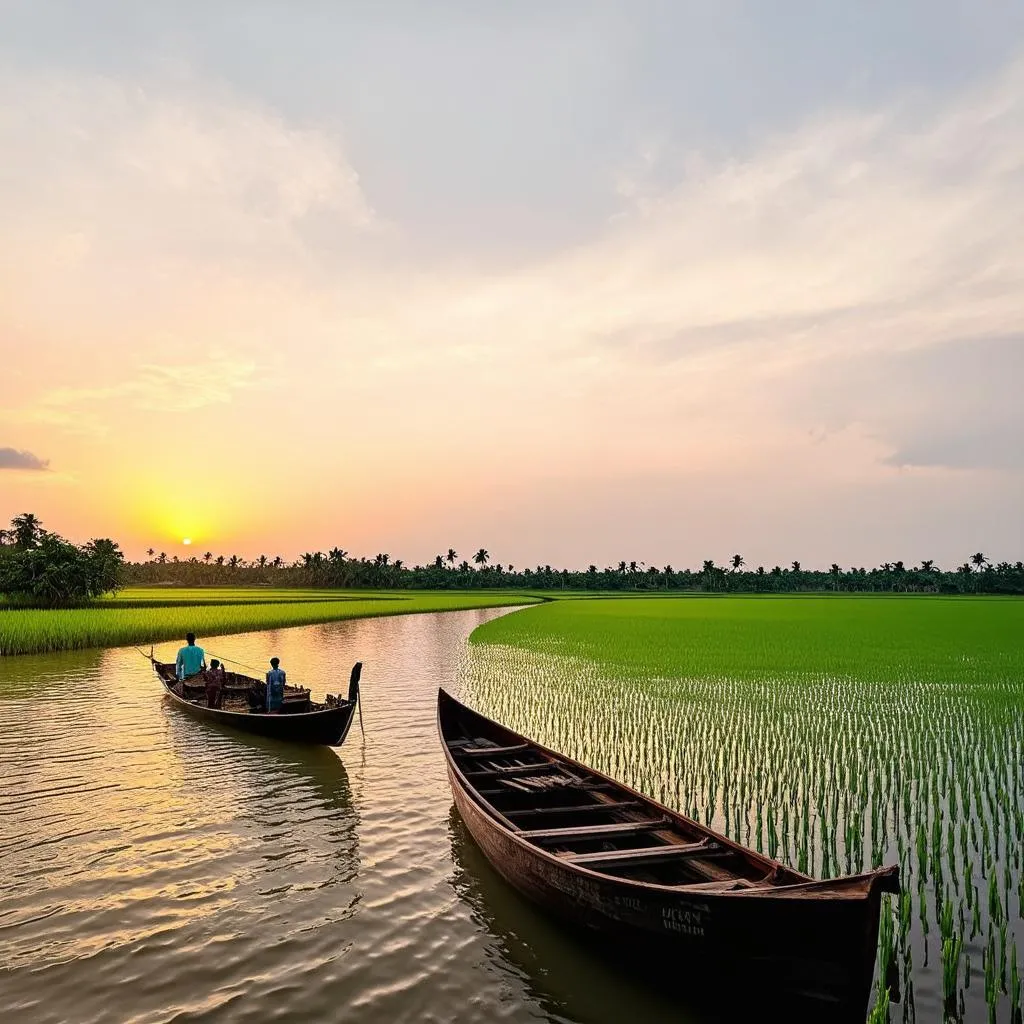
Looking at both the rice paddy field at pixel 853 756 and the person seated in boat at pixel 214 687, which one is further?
the person seated in boat at pixel 214 687

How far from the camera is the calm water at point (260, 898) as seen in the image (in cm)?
580

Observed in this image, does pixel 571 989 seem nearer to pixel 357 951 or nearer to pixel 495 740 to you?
pixel 357 951

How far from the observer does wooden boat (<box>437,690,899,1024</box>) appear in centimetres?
475

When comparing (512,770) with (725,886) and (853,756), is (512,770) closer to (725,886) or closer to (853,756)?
(725,886)

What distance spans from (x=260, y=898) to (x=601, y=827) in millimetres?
3447

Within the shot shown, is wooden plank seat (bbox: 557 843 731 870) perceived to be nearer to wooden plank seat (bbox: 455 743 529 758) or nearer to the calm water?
the calm water

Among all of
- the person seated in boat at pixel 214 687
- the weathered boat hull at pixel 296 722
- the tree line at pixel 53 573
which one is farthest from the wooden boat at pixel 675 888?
the tree line at pixel 53 573

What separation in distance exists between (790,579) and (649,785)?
13344 cm

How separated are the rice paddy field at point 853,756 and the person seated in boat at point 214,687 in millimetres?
5824

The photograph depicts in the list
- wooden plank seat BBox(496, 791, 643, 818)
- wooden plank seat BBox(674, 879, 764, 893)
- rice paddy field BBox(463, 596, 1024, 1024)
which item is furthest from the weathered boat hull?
wooden plank seat BBox(674, 879, 764, 893)

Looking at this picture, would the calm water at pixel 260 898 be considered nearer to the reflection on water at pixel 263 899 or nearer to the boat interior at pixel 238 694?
the reflection on water at pixel 263 899

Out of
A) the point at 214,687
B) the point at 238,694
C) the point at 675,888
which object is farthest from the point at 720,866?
the point at 238,694

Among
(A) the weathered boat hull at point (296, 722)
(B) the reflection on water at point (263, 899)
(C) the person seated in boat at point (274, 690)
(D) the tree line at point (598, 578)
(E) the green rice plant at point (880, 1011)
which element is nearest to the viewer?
(E) the green rice plant at point (880, 1011)

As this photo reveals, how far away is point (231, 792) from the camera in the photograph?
11.2 meters
